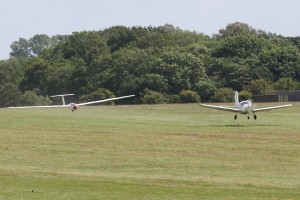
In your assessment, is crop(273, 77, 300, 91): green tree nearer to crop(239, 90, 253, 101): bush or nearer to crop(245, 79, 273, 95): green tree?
crop(245, 79, 273, 95): green tree

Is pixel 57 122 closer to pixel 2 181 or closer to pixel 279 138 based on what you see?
pixel 279 138

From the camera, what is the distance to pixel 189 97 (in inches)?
4021

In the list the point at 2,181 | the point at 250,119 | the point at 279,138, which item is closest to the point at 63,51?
the point at 250,119

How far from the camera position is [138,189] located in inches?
912

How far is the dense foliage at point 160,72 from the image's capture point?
4188 inches

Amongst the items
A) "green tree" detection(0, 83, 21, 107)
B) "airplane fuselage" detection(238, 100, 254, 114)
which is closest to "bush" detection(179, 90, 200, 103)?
"green tree" detection(0, 83, 21, 107)

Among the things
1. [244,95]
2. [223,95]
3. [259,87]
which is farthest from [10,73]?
[244,95]

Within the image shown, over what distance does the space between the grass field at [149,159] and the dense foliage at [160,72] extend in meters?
50.0

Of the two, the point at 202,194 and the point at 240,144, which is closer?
the point at 202,194

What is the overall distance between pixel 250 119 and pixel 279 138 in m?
16.2

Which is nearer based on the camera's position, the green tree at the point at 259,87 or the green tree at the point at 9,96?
the green tree at the point at 259,87

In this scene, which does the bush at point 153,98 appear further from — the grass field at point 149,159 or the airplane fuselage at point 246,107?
the grass field at point 149,159

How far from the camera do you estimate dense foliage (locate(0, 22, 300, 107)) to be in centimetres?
10638

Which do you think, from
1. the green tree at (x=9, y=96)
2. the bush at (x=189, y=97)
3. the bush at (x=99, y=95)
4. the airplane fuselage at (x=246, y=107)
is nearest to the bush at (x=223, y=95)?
the bush at (x=189, y=97)
